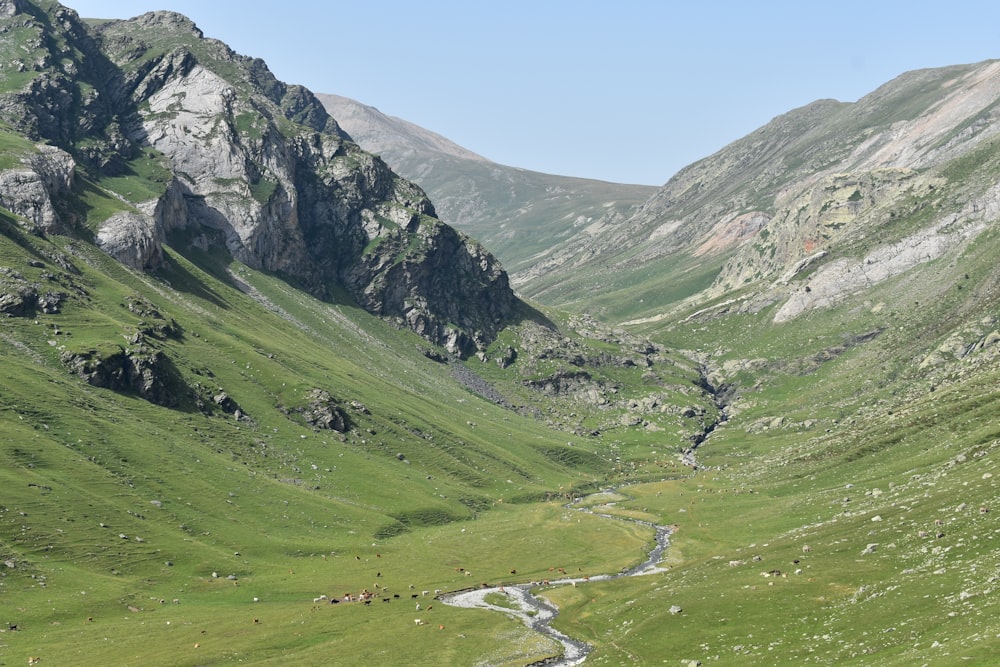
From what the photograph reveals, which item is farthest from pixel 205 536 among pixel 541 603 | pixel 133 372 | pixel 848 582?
pixel 848 582

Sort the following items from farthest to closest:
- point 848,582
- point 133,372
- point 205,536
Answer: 1. point 133,372
2. point 205,536
3. point 848,582

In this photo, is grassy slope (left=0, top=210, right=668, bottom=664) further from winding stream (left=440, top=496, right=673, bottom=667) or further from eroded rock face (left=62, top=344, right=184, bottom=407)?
winding stream (left=440, top=496, right=673, bottom=667)

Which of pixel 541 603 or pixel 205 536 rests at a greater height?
pixel 205 536

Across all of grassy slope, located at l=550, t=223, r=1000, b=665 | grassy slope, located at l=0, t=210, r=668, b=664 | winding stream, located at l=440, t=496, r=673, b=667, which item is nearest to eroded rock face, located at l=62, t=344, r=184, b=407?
grassy slope, located at l=0, t=210, r=668, b=664

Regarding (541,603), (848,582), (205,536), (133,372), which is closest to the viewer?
(848,582)

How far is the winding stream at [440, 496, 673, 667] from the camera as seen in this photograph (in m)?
90.1

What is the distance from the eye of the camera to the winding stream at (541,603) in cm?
9007

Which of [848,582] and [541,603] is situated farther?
[541,603]

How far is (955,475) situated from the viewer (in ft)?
379

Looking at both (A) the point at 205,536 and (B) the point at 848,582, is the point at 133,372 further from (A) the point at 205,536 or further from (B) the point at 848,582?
(B) the point at 848,582

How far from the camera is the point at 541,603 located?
117125mm

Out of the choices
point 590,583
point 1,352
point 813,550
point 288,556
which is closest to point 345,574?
point 288,556

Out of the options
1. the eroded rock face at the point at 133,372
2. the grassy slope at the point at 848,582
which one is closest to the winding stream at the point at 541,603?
the grassy slope at the point at 848,582

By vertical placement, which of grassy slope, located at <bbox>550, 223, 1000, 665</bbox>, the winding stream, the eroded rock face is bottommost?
the winding stream
